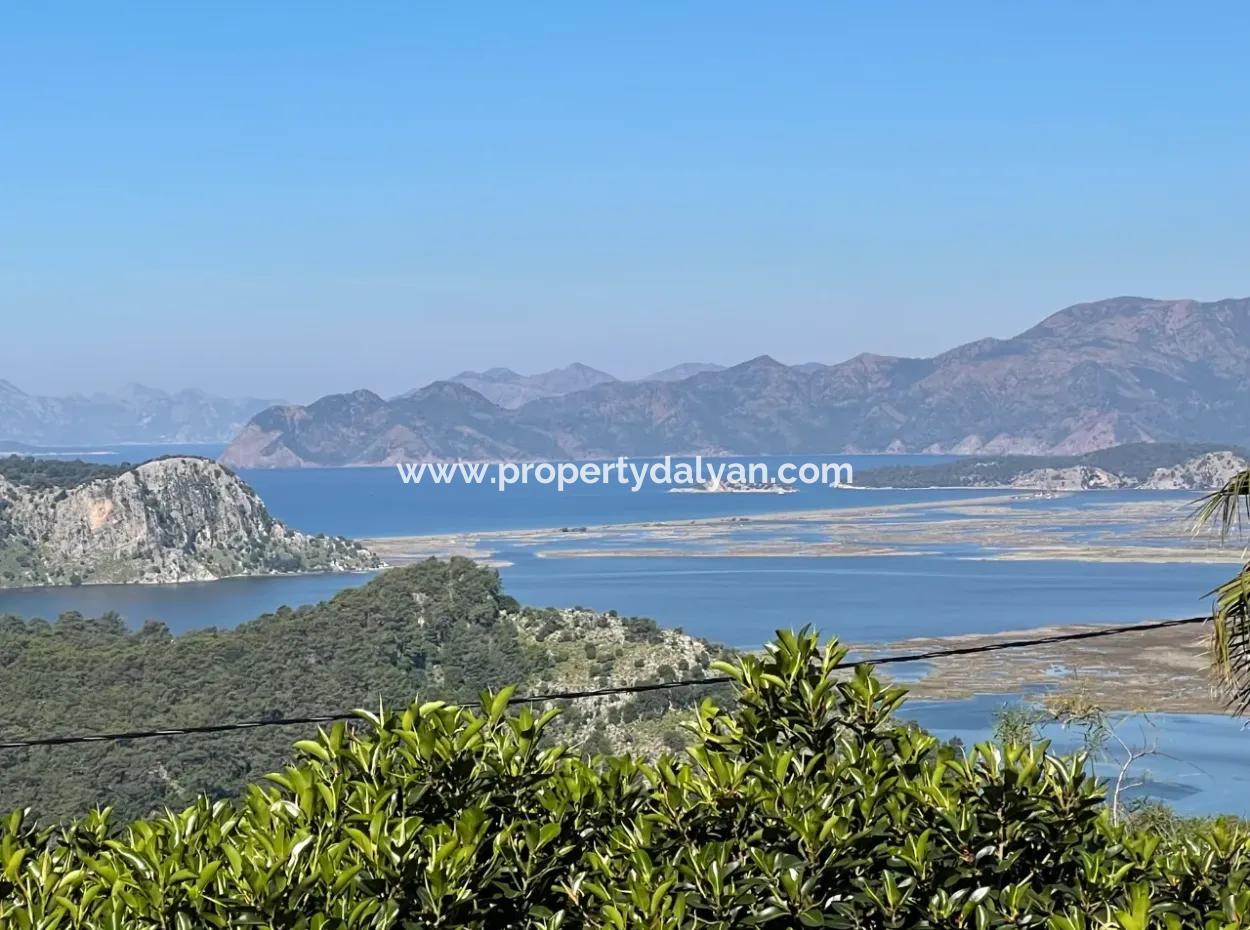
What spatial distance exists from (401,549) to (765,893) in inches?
4924

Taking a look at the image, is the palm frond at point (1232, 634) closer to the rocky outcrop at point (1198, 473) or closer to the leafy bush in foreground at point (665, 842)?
the leafy bush in foreground at point (665, 842)

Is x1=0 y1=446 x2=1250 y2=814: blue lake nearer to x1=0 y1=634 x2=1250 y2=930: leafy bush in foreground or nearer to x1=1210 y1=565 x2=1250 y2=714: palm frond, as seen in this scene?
x1=1210 y1=565 x2=1250 y2=714: palm frond

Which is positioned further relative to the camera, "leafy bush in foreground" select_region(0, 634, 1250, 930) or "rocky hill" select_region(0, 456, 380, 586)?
"rocky hill" select_region(0, 456, 380, 586)

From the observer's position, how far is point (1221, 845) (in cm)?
445

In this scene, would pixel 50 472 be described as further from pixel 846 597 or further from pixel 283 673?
pixel 283 673

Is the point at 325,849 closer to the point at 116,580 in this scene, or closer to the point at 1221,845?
the point at 1221,845

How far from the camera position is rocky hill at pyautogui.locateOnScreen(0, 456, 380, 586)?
110m

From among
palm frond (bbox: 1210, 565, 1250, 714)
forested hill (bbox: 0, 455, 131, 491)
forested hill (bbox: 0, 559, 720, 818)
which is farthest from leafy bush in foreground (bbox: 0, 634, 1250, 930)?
forested hill (bbox: 0, 455, 131, 491)

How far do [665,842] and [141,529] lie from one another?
116 m

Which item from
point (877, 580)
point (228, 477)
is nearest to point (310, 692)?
point (877, 580)

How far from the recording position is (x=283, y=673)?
157 feet

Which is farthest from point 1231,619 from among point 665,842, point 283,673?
point 283,673

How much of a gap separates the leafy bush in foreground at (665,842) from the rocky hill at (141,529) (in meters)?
109

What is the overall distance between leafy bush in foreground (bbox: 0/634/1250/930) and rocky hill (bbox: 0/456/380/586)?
4306 inches
